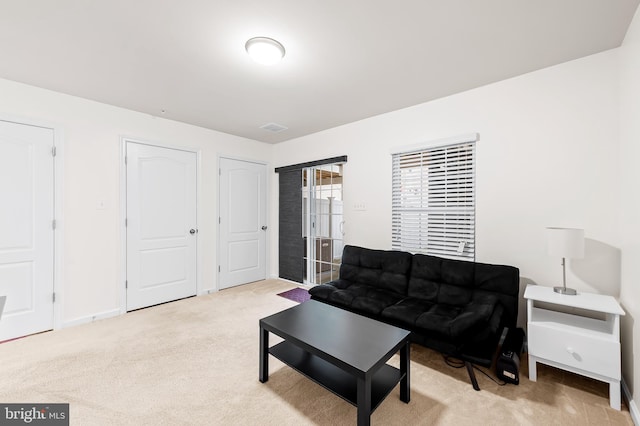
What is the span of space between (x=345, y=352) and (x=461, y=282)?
60.7 inches

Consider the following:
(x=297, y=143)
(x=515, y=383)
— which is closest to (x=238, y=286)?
(x=297, y=143)

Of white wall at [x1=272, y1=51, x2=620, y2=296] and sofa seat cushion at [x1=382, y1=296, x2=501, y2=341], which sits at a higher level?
white wall at [x1=272, y1=51, x2=620, y2=296]

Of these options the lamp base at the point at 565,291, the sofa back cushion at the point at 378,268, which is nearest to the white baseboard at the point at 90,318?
the sofa back cushion at the point at 378,268

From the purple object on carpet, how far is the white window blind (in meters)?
1.50

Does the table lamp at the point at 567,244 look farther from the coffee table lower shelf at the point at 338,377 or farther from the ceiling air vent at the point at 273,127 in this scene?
the ceiling air vent at the point at 273,127

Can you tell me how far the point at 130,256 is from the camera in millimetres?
3533

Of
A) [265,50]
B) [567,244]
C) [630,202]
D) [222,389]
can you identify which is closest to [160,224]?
[222,389]

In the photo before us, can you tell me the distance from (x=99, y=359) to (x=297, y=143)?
12.2 feet

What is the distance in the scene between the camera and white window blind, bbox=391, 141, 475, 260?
2934mm

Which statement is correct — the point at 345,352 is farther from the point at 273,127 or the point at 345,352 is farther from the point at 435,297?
the point at 273,127

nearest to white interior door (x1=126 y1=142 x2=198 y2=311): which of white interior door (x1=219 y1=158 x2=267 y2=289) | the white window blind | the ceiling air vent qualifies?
white interior door (x1=219 y1=158 x2=267 y2=289)

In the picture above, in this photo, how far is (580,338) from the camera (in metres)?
1.90

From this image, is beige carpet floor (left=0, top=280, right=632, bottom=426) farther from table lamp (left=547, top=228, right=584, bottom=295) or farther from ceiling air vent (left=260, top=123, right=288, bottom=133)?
ceiling air vent (left=260, top=123, right=288, bottom=133)

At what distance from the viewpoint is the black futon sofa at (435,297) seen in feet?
6.67
